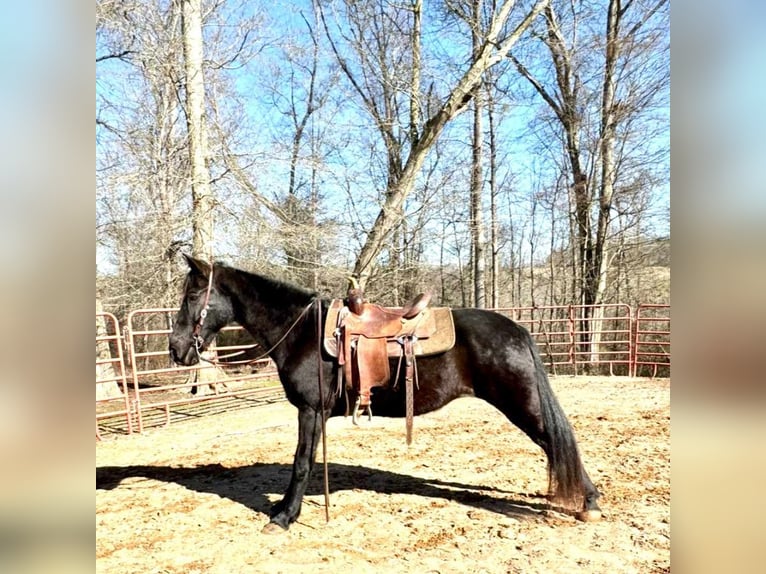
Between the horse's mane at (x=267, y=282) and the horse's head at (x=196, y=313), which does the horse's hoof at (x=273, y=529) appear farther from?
the horse's mane at (x=267, y=282)

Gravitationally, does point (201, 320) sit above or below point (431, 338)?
above

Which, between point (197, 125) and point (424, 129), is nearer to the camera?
point (197, 125)

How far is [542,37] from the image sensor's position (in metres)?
11.0

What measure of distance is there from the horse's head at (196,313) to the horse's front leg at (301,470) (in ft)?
2.76

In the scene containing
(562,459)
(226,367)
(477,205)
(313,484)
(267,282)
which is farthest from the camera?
(477,205)

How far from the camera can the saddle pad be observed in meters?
2.82

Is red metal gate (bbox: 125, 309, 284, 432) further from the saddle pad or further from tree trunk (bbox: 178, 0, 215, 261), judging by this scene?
the saddle pad

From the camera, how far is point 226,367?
301 inches

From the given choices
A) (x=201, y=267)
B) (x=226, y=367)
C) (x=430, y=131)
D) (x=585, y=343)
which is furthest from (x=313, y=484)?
(x=430, y=131)

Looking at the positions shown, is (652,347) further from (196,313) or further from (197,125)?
(197,125)

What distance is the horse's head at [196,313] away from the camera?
297cm

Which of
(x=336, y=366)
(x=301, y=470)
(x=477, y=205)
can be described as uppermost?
(x=477, y=205)

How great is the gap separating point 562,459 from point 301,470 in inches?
64.0
